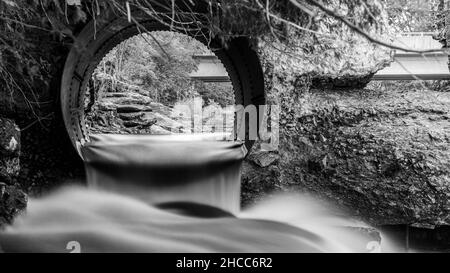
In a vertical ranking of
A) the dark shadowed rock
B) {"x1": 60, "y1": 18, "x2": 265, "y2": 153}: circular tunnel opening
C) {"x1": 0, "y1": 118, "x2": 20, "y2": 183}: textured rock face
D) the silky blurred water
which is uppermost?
{"x1": 60, "y1": 18, "x2": 265, "y2": 153}: circular tunnel opening

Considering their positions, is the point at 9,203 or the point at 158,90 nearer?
the point at 9,203

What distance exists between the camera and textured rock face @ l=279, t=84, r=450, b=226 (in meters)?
4.52

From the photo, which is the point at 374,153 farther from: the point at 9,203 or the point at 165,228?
the point at 9,203

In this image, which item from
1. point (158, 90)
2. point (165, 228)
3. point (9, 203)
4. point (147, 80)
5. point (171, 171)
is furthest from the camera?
point (158, 90)

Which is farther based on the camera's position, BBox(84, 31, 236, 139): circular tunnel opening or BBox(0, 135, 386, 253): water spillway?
BBox(84, 31, 236, 139): circular tunnel opening

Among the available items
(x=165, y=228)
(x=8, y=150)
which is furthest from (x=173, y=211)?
(x=8, y=150)

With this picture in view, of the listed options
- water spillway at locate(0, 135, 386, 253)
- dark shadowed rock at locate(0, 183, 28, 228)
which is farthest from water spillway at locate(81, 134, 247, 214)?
dark shadowed rock at locate(0, 183, 28, 228)

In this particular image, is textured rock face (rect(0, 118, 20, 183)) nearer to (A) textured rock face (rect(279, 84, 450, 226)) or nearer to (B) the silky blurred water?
(B) the silky blurred water

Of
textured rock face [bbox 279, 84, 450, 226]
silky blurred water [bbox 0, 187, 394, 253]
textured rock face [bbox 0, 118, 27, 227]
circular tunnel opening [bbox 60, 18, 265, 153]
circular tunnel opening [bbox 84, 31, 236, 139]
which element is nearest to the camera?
silky blurred water [bbox 0, 187, 394, 253]

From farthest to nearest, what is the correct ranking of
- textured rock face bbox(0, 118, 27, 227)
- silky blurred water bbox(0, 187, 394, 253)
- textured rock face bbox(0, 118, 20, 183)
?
textured rock face bbox(0, 118, 20, 183)
textured rock face bbox(0, 118, 27, 227)
silky blurred water bbox(0, 187, 394, 253)

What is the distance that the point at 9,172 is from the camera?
4.27 m

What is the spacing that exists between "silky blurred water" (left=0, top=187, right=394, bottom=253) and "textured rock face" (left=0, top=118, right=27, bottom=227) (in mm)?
127

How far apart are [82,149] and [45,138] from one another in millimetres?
372

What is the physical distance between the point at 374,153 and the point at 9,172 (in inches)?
134
